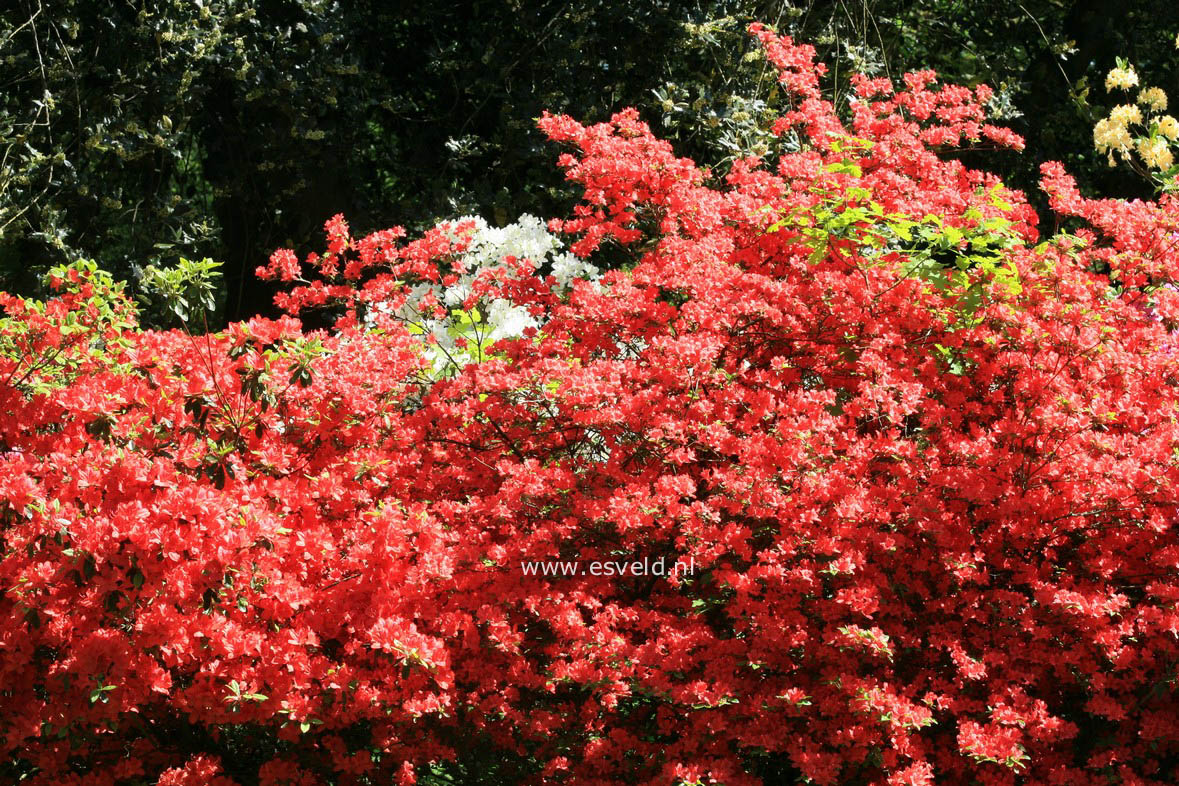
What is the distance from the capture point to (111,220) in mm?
6230

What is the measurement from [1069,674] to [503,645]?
138 cm

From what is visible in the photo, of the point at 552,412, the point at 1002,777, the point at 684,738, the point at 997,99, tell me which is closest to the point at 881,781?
the point at 1002,777

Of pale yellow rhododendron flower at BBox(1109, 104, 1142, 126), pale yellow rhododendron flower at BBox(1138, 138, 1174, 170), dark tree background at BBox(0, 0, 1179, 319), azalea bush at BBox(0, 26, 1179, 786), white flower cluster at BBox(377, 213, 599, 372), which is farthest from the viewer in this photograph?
dark tree background at BBox(0, 0, 1179, 319)

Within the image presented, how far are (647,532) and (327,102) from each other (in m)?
4.16

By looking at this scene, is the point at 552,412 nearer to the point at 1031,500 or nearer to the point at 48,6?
the point at 1031,500

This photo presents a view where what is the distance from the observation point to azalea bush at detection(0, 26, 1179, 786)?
289 cm

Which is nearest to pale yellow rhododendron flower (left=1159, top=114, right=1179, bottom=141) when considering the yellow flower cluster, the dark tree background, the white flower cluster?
the yellow flower cluster

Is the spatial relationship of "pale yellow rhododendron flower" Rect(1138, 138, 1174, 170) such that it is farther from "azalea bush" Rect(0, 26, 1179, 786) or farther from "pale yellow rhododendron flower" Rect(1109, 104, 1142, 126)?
"azalea bush" Rect(0, 26, 1179, 786)

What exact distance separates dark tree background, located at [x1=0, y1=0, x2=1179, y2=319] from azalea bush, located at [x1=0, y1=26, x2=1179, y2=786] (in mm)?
2331

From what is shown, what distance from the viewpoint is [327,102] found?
21.6 ft

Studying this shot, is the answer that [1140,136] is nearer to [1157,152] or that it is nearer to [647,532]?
[1157,152]

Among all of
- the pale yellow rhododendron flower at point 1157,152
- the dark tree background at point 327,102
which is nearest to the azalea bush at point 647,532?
the pale yellow rhododendron flower at point 1157,152

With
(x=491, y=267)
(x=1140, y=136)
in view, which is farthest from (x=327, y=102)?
(x=1140, y=136)

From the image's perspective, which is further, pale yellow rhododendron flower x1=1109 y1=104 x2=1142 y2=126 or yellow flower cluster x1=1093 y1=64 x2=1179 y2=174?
pale yellow rhododendron flower x1=1109 y1=104 x2=1142 y2=126
